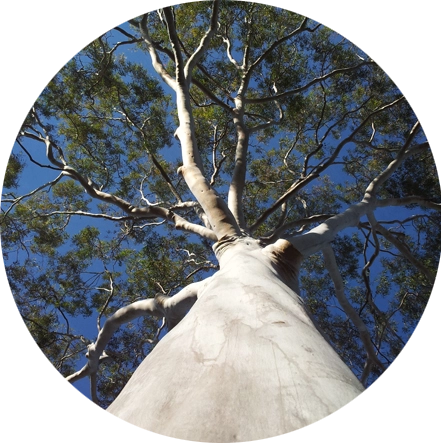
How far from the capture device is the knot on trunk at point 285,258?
2742mm

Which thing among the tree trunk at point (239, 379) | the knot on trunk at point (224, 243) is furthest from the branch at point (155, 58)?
the tree trunk at point (239, 379)

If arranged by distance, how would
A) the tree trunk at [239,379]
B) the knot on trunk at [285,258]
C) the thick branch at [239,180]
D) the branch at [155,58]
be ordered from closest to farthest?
the tree trunk at [239,379]
the knot on trunk at [285,258]
the thick branch at [239,180]
the branch at [155,58]

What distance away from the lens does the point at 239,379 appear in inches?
51.1

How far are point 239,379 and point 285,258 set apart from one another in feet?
5.26

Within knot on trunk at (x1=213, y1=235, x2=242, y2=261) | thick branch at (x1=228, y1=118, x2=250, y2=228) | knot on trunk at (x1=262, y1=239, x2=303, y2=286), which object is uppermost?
thick branch at (x1=228, y1=118, x2=250, y2=228)

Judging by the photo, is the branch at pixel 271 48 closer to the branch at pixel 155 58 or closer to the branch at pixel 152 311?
the branch at pixel 155 58

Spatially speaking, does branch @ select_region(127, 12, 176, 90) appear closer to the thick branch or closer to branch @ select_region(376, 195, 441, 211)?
the thick branch

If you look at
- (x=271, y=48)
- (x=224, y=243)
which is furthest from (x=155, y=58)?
(x=224, y=243)

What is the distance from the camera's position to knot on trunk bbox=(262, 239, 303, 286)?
108 inches

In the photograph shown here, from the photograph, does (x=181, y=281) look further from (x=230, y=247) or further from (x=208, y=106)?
(x=230, y=247)

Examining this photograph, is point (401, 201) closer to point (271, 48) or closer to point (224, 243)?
point (271, 48)

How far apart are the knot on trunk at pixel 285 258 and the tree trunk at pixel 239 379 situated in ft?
2.64

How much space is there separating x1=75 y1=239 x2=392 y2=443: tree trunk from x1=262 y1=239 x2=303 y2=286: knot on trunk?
0.80 meters

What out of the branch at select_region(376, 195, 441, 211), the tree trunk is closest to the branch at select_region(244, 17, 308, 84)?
the branch at select_region(376, 195, 441, 211)
